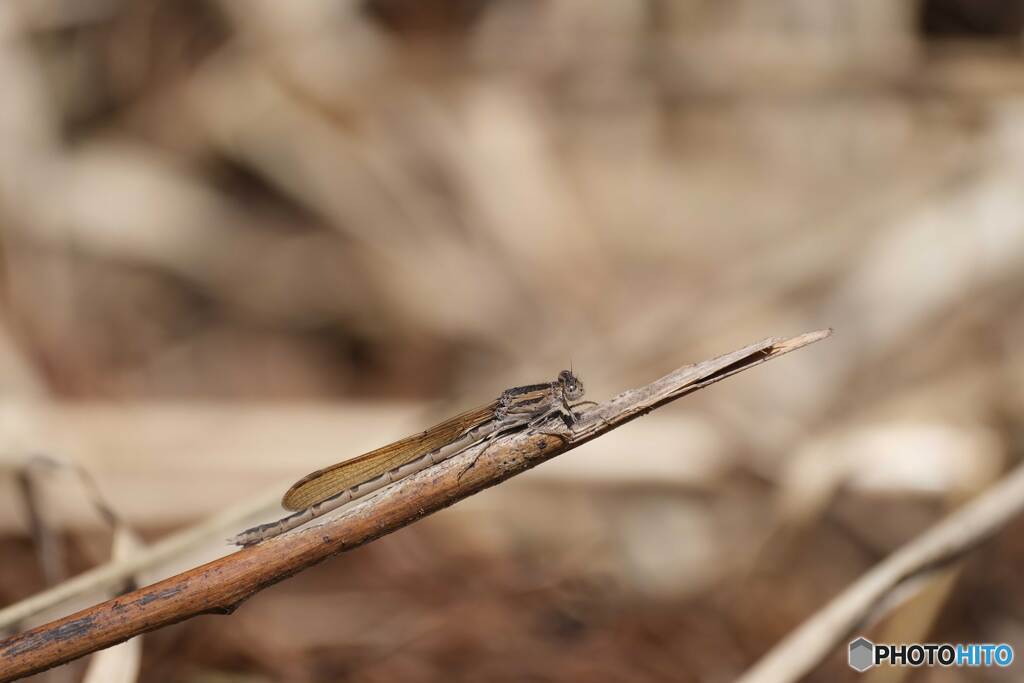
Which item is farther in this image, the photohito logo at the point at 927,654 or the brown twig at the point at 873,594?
the photohito logo at the point at 927,654

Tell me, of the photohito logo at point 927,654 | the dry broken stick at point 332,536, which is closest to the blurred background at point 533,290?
the photohito logo at point 927,654

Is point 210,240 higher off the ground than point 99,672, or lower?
higher

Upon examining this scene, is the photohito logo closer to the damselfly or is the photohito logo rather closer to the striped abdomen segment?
the damselfly

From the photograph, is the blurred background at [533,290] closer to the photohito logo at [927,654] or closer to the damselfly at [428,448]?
the photohito logo at [927,654]

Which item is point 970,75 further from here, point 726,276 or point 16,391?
point 16,391

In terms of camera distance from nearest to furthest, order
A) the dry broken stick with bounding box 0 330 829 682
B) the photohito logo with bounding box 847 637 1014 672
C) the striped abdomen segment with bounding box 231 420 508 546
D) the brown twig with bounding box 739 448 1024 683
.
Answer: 1. the dry broken stick with bounding box 0 330 829 682
2. the striped abdomen segment with bounding box 231 420 508 546
3. the brown twig with bounding box 739 448 1024 683
4. the photohito logo with bounding box 847 637 1014 672

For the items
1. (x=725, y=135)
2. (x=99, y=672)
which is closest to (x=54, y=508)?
(x=99, y=672)

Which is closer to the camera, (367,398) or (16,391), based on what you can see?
(16,391)

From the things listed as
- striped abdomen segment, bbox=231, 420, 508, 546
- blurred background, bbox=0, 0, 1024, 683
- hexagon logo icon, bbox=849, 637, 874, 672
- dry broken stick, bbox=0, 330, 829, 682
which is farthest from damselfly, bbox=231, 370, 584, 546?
hexagon logo icon, bbox=849, 637, 874, 672
